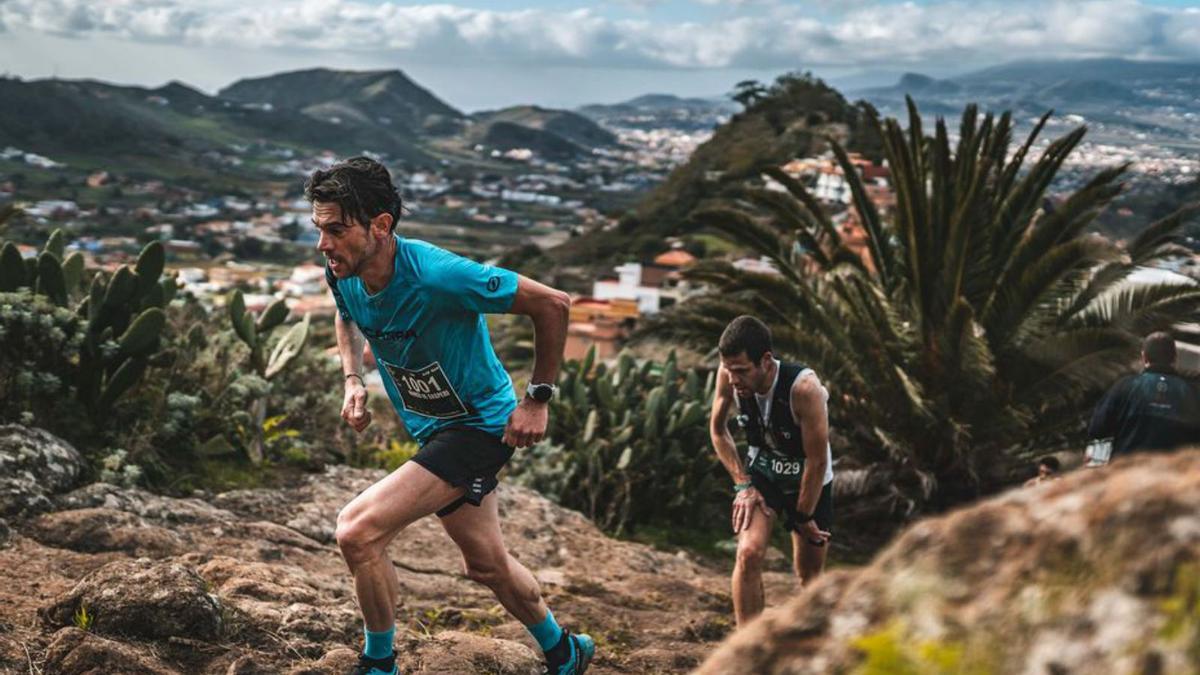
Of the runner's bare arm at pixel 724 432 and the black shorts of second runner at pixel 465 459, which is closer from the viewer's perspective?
the black shorts of second runner at pixel 465 459

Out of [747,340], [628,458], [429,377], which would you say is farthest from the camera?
[628,458]

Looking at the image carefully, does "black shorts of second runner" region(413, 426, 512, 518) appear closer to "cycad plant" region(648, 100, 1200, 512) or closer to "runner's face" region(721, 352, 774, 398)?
"runner's face" region(721, 352, 774, 398)

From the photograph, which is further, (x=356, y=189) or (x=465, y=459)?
(x=465, y=459)

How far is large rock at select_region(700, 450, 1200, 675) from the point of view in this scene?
132cm

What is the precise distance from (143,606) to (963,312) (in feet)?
23.3

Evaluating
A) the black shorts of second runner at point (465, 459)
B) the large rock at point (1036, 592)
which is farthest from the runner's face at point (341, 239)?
the large rock at point (1036, 592)

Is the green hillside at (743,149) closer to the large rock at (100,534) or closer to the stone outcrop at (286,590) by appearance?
the stone outcrop at (286,590)

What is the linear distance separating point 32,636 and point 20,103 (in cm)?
15114

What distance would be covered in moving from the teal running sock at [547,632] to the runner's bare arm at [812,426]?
140 centimetres

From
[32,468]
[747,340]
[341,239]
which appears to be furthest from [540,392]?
[32,468]

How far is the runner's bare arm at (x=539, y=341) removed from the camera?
3908mm

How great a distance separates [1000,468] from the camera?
1032cm

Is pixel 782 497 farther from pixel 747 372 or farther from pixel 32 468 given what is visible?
pixel 32 468

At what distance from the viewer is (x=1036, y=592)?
142 cm
